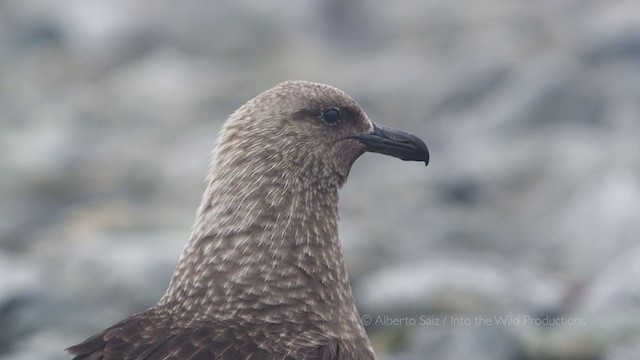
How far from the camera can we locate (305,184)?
15.4 ft

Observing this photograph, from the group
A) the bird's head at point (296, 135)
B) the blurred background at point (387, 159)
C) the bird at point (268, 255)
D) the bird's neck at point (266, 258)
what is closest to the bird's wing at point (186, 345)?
the bird at point (268, 255)

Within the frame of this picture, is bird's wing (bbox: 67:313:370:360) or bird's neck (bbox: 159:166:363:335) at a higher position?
bird's neck (bbox: 159:166:363:335)

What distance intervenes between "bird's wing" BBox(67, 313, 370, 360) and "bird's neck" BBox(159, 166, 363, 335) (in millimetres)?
179

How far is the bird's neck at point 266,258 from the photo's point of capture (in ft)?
14.4

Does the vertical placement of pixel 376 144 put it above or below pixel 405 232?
below

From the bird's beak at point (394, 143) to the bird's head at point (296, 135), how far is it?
0.06 metres

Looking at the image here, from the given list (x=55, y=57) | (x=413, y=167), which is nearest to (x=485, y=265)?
(x=413, y=167)

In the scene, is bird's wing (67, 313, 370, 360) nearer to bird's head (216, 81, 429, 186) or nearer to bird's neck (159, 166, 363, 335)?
bird's neck (159, 166, 363, 335)

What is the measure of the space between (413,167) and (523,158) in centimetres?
107

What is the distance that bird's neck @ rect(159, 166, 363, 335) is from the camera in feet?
14.4

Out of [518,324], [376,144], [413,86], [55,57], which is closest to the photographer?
[376,144]

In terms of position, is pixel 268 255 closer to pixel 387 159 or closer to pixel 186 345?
pixel 186 345

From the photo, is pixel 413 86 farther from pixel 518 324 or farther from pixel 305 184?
pixel 305 184

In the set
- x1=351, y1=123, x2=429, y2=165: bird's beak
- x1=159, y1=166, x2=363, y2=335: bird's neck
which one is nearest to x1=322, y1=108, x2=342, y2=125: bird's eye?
x1=351, y1=123, x2=429, y2=165: bird's beak
